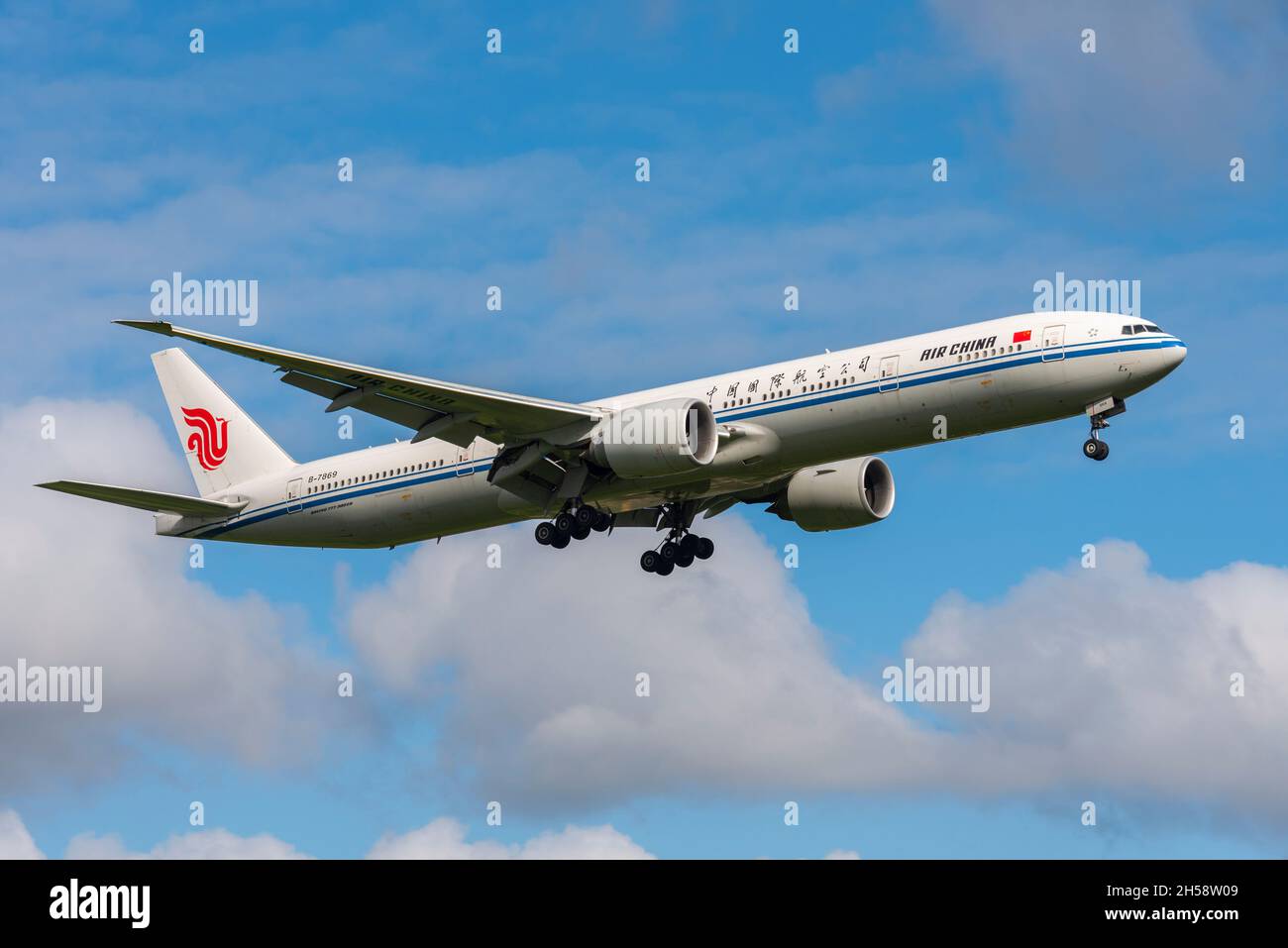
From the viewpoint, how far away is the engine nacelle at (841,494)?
53.6 metres

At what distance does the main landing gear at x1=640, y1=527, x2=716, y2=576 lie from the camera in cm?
5594

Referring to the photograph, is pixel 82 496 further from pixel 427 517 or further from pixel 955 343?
pixel 955 343

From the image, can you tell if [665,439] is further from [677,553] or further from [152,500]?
[152,500]

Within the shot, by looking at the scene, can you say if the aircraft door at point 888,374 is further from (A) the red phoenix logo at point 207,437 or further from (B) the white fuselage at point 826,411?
(A) the red phoenix logo at point 207,437

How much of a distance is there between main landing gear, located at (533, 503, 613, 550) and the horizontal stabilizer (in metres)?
11.4

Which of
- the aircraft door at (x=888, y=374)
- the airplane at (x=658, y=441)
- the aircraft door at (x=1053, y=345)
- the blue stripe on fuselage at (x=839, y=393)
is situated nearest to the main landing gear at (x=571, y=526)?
the airplane at (x=658, y=441)

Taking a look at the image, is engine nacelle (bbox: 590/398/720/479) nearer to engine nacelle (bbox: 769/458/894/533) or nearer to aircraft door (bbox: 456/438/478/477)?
aircraft door (bbox: 456/438/478/477)

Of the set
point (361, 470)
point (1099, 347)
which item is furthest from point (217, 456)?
point (1099, 347)

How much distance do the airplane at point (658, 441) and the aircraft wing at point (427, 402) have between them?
59 mm

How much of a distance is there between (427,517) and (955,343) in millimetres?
16932

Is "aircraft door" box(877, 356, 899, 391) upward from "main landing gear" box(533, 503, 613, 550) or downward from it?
upward

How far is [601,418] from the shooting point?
164 ft

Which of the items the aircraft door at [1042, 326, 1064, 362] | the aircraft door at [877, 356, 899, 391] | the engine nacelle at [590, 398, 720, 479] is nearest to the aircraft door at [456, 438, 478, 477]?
the engine nacelle at [590, 398, 720, 479]

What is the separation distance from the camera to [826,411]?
154 ft
